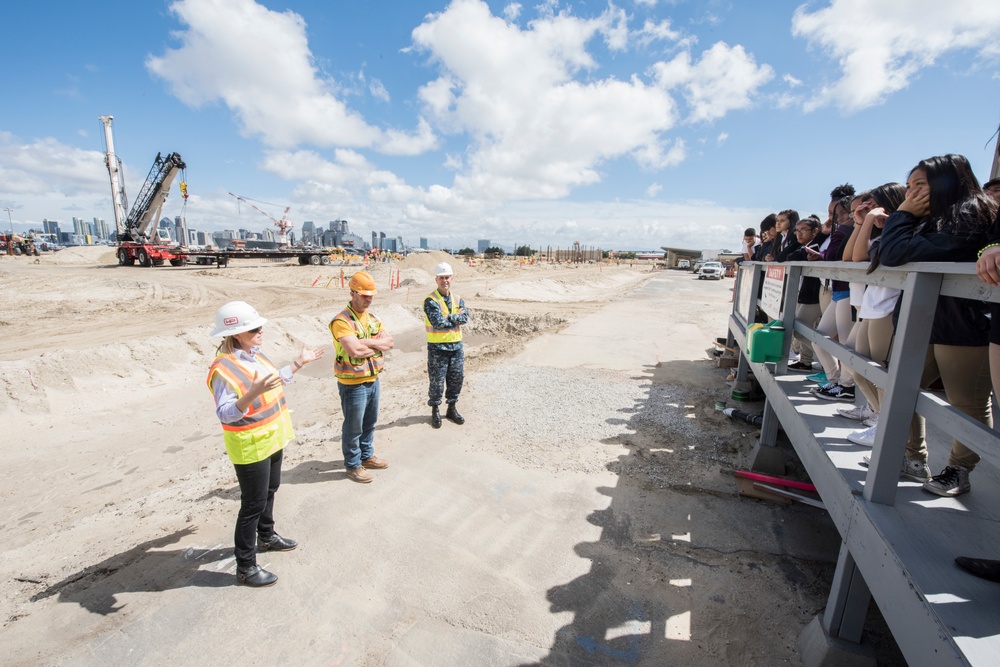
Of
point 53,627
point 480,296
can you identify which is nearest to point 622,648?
point 53,627

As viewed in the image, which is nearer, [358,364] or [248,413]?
[248,413]

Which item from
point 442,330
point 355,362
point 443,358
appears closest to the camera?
point 355,362

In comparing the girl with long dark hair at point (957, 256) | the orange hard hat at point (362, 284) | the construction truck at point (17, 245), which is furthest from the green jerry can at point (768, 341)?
the construction truck at point (17, 245)

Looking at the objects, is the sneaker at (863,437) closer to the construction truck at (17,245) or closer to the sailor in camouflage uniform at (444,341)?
the sailor in camouflage uniform at (444,341)

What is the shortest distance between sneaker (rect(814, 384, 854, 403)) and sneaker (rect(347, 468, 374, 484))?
4.15 meters

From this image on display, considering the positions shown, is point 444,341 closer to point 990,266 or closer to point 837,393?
point 837,393

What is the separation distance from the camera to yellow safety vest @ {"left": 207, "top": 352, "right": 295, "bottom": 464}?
2.68 m

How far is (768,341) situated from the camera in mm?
4160

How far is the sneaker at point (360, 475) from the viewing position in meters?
4.12

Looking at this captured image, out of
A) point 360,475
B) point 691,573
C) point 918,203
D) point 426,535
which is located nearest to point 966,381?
point 918,203

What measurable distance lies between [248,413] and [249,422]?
0.06 m

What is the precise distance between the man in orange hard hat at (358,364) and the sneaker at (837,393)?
12.7 ft

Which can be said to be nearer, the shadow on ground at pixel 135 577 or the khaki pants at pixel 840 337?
the shadow on ground at pixel 135 577

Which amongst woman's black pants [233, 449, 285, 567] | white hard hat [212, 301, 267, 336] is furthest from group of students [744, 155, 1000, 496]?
woman's black pants [233, 449, 285, 567]
